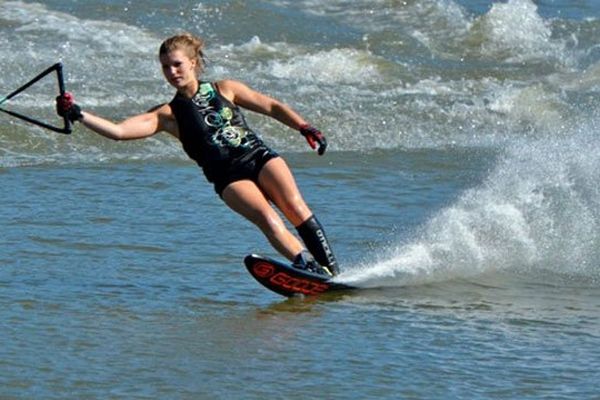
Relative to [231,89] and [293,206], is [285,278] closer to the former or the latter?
[293,206]

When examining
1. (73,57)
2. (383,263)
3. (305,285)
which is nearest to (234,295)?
(305,285)

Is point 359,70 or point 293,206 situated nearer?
point 293,206

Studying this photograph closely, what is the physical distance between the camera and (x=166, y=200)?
1122cm

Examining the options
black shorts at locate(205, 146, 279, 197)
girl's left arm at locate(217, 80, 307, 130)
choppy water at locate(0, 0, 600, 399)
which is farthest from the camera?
girl's left arm at locate(217, 80, 307, 130)

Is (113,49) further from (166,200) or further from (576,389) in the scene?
(576,389)

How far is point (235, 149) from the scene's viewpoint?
28.4ft

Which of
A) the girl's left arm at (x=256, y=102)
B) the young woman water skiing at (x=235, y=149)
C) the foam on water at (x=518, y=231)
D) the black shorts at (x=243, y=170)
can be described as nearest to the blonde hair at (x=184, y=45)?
the young woman water skiing at (x=235, y=149)

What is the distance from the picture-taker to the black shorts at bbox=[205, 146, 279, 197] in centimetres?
862

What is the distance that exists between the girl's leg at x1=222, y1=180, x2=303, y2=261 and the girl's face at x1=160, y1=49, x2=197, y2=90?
0.60m

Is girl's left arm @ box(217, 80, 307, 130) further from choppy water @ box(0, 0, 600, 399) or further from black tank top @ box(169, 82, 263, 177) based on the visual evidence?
choppy water @ box(0, 0, 600, 399)

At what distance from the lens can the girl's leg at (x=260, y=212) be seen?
8500 mm

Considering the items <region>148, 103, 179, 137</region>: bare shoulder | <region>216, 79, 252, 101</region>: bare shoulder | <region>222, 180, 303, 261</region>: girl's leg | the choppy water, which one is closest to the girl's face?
<region>148, 103, 179, 137</region>: bare shoulder

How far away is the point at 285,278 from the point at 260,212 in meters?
0.37

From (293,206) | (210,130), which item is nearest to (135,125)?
(210,130)
